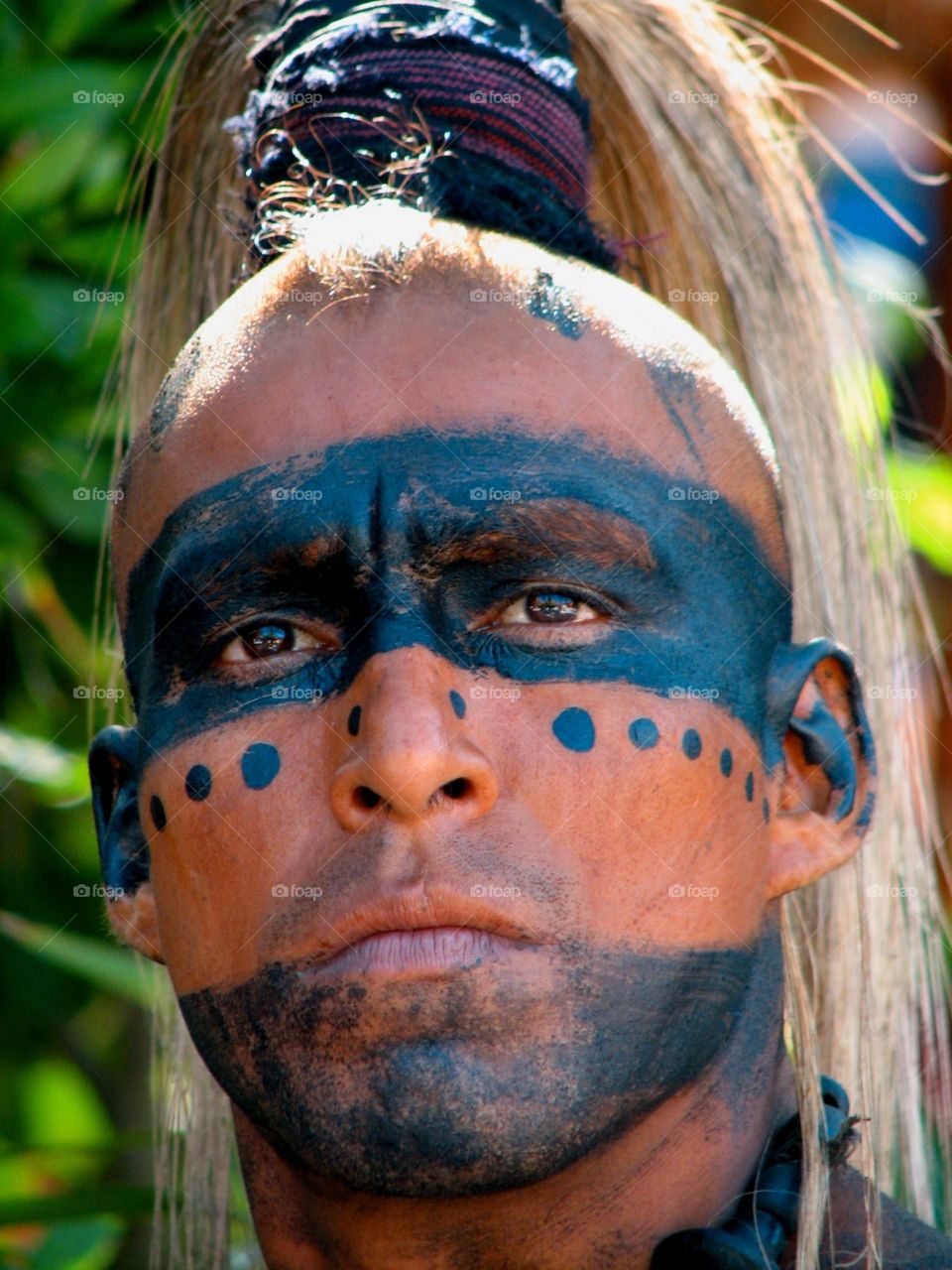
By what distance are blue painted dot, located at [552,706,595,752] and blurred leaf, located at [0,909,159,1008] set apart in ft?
4.97

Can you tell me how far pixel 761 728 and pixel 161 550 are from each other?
3.02 feet

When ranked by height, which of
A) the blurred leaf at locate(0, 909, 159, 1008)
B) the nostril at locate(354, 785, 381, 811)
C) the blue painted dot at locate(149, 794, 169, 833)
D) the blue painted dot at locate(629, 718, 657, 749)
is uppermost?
the blue painted dot at locate(629, 718, 657, 749)

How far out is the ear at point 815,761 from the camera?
8.05ft

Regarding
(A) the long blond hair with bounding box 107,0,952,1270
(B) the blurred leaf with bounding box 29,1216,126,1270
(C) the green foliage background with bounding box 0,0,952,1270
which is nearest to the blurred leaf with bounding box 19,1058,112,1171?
(C) the green foliage background with bounding box 0,0,952,1270

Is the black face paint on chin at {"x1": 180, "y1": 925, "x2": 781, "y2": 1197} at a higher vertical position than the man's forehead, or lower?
lower

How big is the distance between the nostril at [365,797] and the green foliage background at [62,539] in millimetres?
1434

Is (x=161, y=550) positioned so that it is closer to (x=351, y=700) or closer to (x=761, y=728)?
(x=351, y=700)

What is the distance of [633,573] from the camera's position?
2326 mm

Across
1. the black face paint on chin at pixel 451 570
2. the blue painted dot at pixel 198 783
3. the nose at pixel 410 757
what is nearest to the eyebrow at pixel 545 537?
the black face paint on chin at pixel 451 570

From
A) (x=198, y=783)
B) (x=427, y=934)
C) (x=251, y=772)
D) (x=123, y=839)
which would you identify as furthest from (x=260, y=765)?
(x=123, y=839)

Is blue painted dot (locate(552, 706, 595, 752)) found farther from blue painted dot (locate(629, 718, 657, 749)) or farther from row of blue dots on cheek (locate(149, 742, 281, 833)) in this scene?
row of blue dots on cheek (locate(149, 742, 281, 833))

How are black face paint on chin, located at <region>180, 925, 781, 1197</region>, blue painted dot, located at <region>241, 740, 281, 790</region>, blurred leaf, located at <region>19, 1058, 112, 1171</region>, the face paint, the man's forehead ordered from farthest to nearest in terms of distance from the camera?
blurred leaf, located at <region>19, 1058, 112, 1171</region> < the face paint < the man's forehead < blue painted dot, located at <region>241, 740, 281, 790</region> < black face paint on chin, located at <region>180, 925, 781, 1197</region>

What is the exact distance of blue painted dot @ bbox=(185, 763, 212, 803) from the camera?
7.59ft

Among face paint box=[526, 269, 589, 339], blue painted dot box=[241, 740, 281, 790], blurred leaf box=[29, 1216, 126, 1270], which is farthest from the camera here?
blurred leaf box=[29, 1216, 126, 1270]
